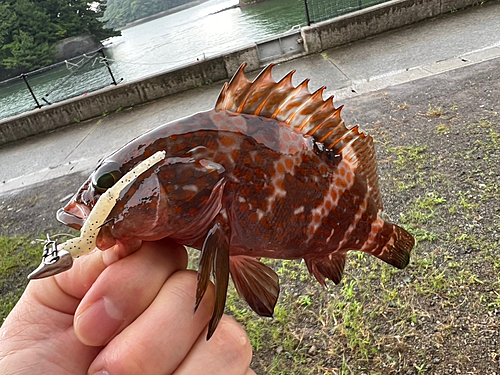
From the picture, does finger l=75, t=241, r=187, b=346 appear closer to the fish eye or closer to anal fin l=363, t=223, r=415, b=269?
the fish eye

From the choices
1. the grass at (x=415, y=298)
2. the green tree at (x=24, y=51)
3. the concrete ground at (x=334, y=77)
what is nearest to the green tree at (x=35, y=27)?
the green tree at (x=24, y=51)

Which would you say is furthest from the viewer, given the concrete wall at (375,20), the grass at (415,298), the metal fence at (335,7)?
the metal fence at (335,7)

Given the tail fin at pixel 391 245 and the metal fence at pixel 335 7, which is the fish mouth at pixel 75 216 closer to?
the tail fin at pixel 391 245

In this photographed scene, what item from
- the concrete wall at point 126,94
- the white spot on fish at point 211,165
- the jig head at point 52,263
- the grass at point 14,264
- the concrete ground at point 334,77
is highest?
the white spot on fish at point 211,165

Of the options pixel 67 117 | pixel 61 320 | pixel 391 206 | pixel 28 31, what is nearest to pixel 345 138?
pixel 61 320

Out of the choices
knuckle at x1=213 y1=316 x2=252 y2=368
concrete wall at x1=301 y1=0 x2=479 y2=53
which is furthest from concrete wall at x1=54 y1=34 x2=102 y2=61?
knuckle at x1=213 y1=316 x2=252 y2=368

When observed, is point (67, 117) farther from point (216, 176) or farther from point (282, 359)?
point (216, 176)
